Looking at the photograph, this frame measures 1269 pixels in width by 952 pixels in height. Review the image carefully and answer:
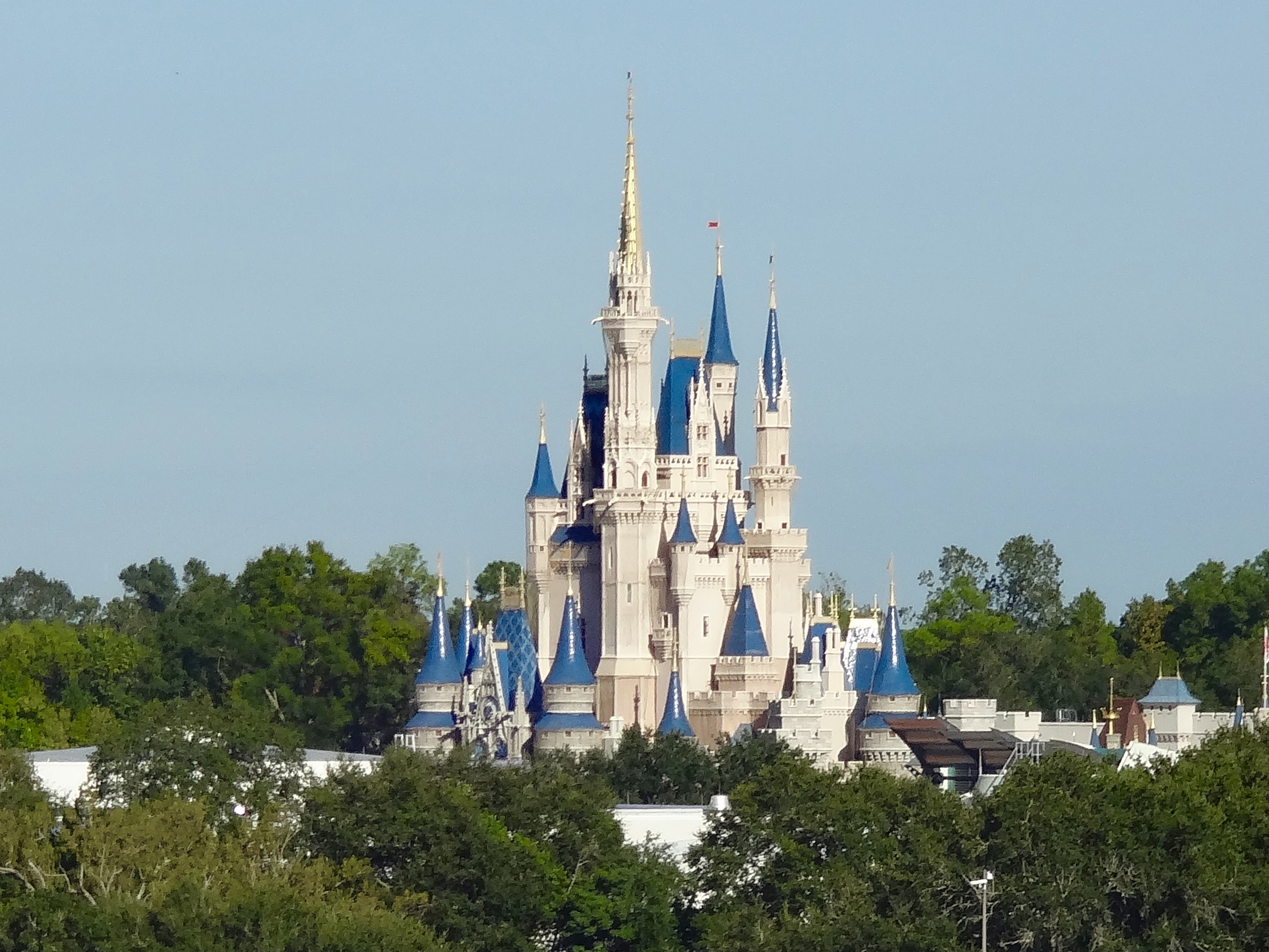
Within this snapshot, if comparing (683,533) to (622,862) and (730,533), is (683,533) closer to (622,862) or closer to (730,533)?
(730,533)

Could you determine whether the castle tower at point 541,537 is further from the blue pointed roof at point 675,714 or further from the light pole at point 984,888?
the light pole at point 984,888

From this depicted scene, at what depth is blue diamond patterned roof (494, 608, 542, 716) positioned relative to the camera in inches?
4705

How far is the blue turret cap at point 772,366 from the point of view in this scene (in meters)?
124

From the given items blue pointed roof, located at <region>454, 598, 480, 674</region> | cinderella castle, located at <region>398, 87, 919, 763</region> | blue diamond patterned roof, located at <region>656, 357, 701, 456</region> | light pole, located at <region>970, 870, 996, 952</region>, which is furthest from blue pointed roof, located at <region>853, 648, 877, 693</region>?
light pole, located at <region>970, 870, 996, 952</region>

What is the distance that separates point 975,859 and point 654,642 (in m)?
46.1


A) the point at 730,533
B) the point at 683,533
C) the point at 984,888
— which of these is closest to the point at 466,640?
the point at 683,533

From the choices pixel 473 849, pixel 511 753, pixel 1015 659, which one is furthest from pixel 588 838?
pixel 1015 659

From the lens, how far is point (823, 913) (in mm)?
75750

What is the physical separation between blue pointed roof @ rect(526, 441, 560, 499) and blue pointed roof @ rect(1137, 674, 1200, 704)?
17.9 m

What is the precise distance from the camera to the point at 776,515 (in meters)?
124

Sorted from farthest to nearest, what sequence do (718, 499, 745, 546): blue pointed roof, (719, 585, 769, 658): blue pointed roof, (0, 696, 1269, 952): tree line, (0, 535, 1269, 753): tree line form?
1. (0, 535, 1269, 753): tree line
2. (718, 499, 745, 546): blue pointed roof
3. (719, 585, 769, 658): blue pointed roof
4. (0, 696, 1269, 952): tree line

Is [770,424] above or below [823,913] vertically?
above

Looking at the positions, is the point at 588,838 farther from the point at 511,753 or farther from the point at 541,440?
the point at 541,440

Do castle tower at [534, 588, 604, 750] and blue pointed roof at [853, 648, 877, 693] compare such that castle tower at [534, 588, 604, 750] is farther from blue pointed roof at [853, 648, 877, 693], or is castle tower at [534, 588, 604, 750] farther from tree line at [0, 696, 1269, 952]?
tree line at [0, 696, 1269, 952]
